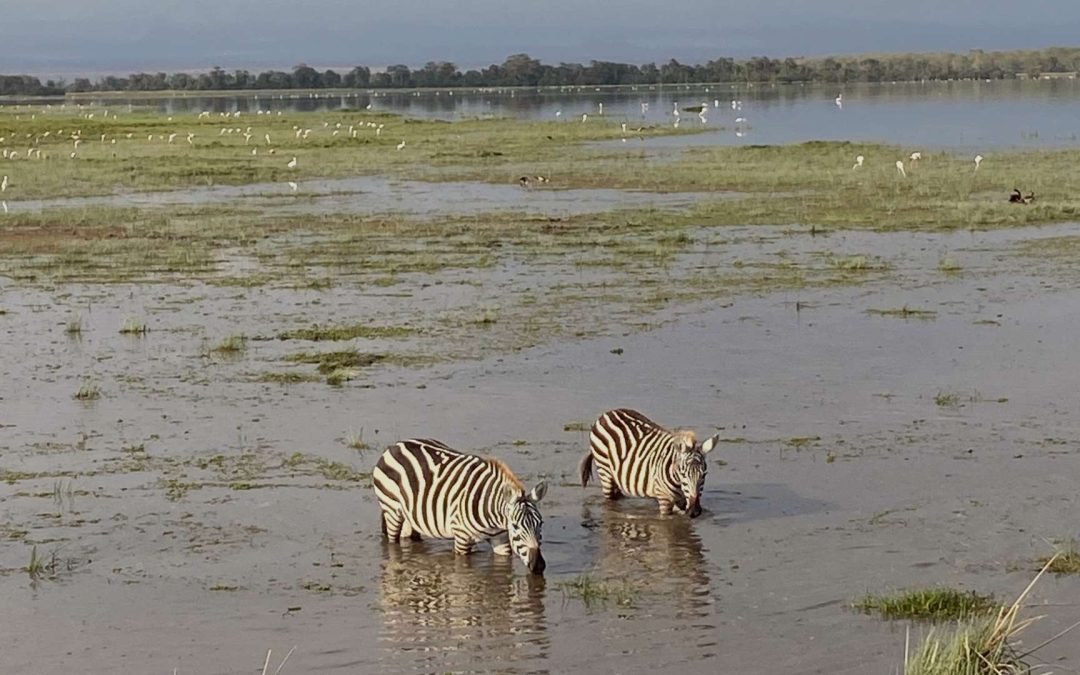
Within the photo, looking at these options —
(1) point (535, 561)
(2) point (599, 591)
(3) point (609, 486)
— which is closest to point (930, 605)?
(2) point (599, 591)

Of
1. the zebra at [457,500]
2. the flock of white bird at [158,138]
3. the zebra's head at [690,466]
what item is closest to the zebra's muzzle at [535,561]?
the zebra at [457,500]

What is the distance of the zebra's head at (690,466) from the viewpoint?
447 inches

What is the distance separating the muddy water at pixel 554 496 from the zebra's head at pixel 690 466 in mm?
234

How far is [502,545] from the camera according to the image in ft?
34.8

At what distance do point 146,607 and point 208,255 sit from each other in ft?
57.5

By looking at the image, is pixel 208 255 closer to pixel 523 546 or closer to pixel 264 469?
pixel 264 469

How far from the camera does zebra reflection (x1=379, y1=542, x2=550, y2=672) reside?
8.91 m

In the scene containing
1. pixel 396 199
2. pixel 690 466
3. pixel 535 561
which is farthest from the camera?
pixel 396 199

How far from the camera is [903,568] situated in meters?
10.3

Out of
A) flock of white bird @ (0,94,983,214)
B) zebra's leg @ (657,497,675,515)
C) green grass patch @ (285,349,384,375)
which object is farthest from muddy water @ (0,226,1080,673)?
flock of white bird @ (0,94,983,214)

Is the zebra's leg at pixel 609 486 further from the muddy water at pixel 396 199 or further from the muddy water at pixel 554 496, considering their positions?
the muddy water at pixel 396 199

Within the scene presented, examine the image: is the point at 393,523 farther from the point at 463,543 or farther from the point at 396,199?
the point at 396,199

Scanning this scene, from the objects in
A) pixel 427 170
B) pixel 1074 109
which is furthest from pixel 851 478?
pixel 1074 109

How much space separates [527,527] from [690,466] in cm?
169
